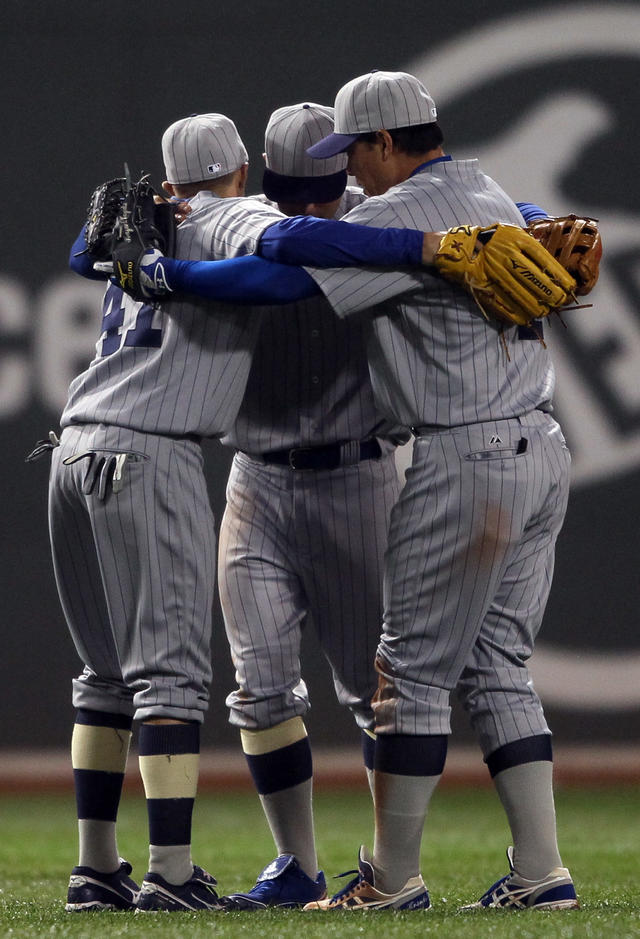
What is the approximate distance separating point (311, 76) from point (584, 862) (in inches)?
109

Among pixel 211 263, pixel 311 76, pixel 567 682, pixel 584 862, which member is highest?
pixel 311 76

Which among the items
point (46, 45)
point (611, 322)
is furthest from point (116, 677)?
point (46, 45)

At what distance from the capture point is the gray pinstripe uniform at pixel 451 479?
249 centimetres

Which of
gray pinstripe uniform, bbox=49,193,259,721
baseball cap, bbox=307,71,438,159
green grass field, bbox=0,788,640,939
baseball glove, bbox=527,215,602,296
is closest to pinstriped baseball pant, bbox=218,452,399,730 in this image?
gray pinstripe uniform, bbox=49,193,259,721

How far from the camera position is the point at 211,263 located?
8.40 feet

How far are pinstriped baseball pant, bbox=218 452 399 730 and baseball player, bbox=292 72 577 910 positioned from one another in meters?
0.35

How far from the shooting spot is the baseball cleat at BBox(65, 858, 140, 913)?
8.75 ft

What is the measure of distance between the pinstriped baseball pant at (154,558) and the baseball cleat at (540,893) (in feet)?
→ 2.15

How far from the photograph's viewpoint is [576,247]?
8.77 ft

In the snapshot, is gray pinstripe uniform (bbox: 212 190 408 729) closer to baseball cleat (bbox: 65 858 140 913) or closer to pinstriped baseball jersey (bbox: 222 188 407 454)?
pinstriped baseball jersey (bbox: 222 188 407 454)

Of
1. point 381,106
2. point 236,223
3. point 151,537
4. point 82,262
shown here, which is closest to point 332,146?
point 381,106

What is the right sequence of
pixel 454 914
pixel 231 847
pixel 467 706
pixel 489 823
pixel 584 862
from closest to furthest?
1. pixel 454 914
2. pixel 467 706
3. pixel 584 862
4. pixel 231 847
5. pixel 489 823

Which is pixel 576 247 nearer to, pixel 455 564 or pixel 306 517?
pixel 455 564

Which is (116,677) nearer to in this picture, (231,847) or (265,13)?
(231,847)
